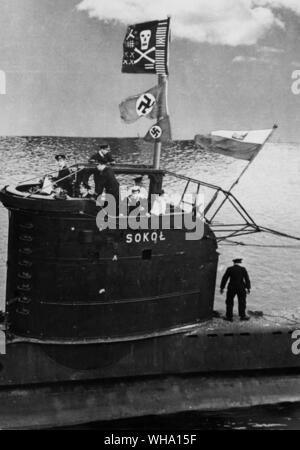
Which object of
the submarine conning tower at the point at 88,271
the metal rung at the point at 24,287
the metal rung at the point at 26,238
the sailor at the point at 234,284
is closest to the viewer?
the submarine conning tower at the point at 88,271

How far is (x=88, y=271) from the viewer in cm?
1271

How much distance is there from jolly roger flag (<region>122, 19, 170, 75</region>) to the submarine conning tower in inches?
90.9

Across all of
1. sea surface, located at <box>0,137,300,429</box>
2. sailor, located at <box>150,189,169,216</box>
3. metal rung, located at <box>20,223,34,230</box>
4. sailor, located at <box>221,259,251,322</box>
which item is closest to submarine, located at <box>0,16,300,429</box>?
metal rung, located at <box>20,223,34,230</box>

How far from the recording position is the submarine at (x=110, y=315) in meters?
12.6

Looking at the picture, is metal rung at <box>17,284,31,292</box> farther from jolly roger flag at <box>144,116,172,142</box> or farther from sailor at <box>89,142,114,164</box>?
jolly roger flag at <box>144,116,172,142</box>

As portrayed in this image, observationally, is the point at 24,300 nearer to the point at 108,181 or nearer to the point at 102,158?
the point at 108,181

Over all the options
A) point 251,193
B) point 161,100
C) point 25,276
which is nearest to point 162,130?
point 161,100

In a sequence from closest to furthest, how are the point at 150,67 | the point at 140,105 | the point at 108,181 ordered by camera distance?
the point at 108,181 → the point at 150,67 → the point at 140,105

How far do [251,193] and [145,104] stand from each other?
130ft

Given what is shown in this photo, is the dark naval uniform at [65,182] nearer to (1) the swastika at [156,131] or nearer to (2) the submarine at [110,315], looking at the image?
(2) the submarine at [110,315]

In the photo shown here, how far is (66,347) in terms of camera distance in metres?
13.2

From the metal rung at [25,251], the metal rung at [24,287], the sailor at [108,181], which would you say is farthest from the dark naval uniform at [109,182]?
the metal rung at [24,287]

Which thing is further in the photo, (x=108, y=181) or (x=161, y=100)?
(x=161, y=100)
